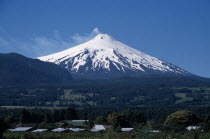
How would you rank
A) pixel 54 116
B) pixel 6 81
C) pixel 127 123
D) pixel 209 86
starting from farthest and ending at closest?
pixel 6 81 < pixel 209 86 < pixel 54 116 < pixel 127 123

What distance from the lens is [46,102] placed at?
152m

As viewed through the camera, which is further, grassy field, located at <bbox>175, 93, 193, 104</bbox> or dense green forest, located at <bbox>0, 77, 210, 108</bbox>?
grassy field, located at <bbox>175, 93, 193, 104</bbox>

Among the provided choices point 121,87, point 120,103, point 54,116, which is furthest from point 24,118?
point 121,87

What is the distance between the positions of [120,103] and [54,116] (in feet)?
193

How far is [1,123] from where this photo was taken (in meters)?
46.8

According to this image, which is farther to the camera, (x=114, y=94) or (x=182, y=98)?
(x=114, y=94)

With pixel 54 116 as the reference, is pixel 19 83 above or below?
above

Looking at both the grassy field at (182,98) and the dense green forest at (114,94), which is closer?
the dense green forest at (114,94)

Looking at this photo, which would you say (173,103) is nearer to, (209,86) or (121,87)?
(121,87)

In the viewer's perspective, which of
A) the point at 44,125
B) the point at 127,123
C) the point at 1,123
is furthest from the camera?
the point at 127,123

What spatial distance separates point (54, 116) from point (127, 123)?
16.0m

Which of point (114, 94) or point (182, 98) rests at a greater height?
point (114, 94)

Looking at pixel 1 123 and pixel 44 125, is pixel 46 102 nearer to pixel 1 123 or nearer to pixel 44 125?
pixel 44 125

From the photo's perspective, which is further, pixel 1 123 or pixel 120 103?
pixel 120 103
